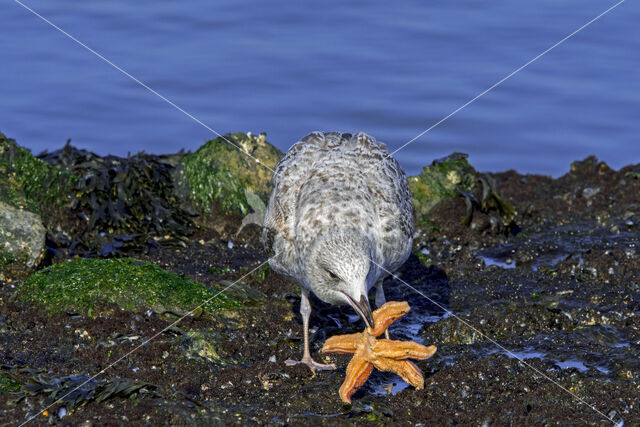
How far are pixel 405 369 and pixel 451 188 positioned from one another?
16.5 feet

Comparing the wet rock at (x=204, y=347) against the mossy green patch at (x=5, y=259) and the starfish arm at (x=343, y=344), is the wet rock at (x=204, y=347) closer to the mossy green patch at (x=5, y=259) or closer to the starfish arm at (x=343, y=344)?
the starfish arm at (x=343, y=344)

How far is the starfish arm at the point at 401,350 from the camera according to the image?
6.79m

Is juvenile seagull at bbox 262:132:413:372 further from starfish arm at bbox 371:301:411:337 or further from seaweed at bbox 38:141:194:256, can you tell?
seaweed at bbox 38:141:194:256

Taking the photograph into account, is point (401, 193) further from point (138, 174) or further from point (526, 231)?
point (138, 174)

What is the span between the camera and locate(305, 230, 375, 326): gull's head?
658cm

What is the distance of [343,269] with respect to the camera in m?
6.64

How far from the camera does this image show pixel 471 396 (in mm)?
6699

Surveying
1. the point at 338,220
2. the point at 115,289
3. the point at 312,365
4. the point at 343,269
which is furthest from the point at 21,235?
the point at 343,269

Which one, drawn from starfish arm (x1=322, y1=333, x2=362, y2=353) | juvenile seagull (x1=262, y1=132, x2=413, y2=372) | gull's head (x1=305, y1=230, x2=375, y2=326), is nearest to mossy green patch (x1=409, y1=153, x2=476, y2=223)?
→ juvenile seagull (x1=262, y1=132, x2=413, y2=372)

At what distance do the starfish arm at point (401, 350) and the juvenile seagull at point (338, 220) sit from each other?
420mm

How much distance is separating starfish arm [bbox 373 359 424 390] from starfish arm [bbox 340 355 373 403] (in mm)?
91

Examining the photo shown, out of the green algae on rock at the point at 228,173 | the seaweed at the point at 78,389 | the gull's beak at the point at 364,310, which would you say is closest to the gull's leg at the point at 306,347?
the gull's beak at the point at 364,310

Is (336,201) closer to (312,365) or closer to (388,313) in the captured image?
(388,313)

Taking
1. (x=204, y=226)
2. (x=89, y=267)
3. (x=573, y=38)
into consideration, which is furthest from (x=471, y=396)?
(x=573, y=38)
